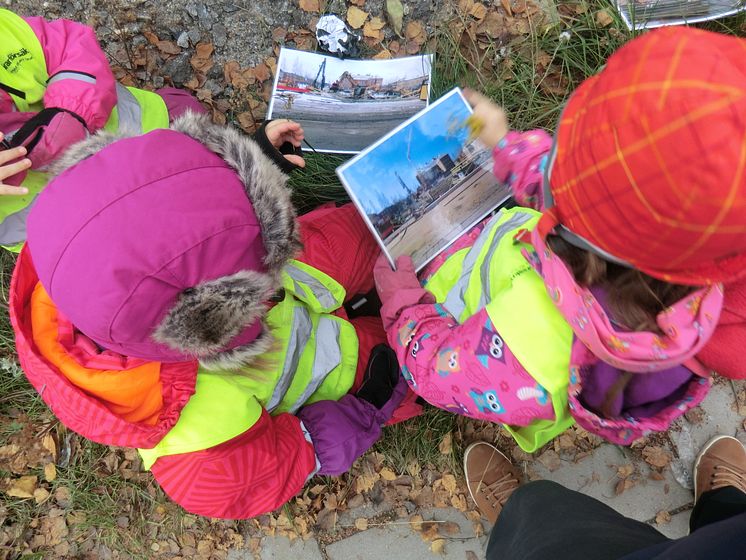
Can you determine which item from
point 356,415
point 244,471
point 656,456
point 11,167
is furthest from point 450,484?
point 11,167

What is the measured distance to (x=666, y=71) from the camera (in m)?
0.69

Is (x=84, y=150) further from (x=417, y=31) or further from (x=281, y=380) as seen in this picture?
(x=417, y=31)

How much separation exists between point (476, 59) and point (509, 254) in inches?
50.4

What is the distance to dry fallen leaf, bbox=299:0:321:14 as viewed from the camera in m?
2.17

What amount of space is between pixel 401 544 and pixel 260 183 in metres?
1.72

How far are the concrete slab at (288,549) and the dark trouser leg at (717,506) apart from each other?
1.50 meters

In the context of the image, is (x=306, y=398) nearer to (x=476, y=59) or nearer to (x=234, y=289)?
(x=234, y=289)

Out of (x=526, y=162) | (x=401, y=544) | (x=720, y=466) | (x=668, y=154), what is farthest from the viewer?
(x=401, y=544)

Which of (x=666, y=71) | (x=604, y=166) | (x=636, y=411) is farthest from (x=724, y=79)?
(x=636, y=411)

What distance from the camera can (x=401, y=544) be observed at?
82.7 inches

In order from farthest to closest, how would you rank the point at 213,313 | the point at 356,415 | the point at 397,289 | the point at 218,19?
the point at 218,19 → the point at 356,415 → the point at 397,289 → the point at 213,313

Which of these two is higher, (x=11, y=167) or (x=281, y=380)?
(x=11, y=167)

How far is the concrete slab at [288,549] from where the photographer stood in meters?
2.11

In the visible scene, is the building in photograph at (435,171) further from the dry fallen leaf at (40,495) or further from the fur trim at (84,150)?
the dry fallen leaf at (40,495)
